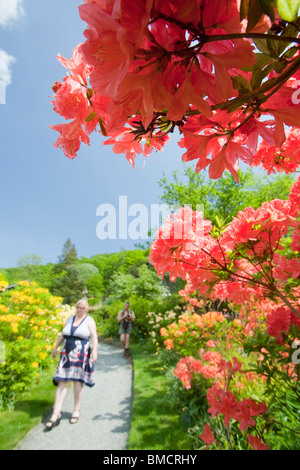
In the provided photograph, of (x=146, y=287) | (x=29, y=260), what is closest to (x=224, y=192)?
(x=146, y=287)

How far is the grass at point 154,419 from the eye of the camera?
2.94 metres

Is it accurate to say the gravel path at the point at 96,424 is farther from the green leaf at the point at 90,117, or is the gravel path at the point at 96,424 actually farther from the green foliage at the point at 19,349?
the green leaf at the point at 90,117

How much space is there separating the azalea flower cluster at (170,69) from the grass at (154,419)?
3545 millimetres

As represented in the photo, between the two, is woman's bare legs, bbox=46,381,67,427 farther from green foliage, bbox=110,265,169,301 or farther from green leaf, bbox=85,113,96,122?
green foliage, bbox=110,265,169,301

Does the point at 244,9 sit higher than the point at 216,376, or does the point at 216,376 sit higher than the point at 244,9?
the point at 244,9

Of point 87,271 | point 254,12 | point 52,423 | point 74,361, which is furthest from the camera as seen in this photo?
point 87,271

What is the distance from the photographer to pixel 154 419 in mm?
3617

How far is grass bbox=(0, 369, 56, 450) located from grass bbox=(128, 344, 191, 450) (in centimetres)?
142

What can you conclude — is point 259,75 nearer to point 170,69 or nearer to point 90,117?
point 170,69

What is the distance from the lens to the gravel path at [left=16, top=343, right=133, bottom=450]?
309 centimetres

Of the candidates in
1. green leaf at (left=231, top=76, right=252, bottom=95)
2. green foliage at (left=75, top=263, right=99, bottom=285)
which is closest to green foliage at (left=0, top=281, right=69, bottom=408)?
green leaf at (left=231, top=76, right=252, bottom=95)

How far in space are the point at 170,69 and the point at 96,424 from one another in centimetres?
471
